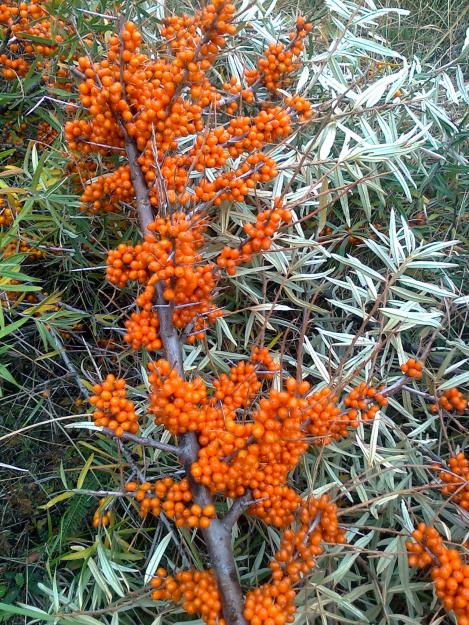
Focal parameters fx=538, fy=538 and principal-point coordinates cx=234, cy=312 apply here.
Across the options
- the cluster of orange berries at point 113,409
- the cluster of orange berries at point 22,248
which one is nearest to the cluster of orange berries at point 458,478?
the cluster of orange berries at point 113,409

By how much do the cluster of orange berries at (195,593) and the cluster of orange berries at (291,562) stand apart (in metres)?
0.06

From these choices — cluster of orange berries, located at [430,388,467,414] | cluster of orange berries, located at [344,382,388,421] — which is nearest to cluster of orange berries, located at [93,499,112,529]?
cluster of orange berries, located at [344,382,388,421]

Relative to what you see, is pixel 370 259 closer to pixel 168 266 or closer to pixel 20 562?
pixel 168 266

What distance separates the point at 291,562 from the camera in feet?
3.38

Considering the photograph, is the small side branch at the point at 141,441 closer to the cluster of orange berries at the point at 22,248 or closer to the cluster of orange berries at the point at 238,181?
the cluster of orange berries at the point at 238,181

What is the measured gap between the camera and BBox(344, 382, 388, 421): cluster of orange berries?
1162 mm

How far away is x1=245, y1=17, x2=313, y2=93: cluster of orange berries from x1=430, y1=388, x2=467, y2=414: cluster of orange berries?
0.90 m

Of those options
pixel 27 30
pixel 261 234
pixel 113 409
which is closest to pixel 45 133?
pixel 27 30

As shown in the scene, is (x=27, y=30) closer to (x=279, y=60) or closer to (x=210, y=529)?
(x=279, y=60)

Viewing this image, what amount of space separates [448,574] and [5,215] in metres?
1.37

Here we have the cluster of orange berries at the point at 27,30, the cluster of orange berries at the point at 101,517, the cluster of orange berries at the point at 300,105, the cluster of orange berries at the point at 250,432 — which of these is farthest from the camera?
the cluster of orange berries at the point at 27,30

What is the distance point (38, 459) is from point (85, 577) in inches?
18.3

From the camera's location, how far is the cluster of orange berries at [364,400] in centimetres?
116

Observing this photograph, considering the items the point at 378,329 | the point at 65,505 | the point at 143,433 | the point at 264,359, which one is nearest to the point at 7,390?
the point at 65,505
